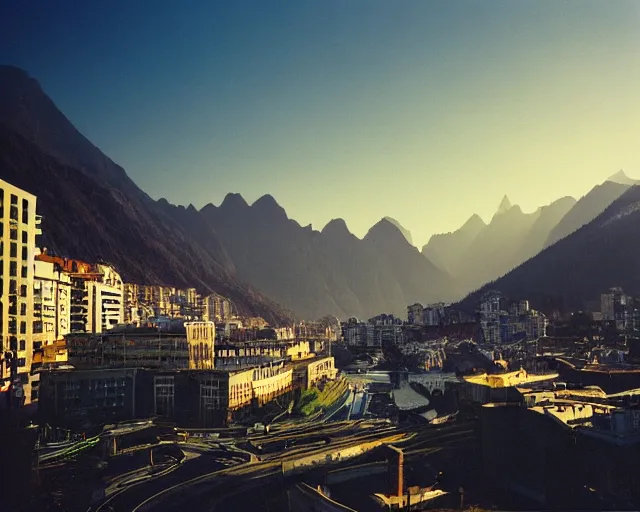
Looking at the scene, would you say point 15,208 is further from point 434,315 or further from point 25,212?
point 434,315

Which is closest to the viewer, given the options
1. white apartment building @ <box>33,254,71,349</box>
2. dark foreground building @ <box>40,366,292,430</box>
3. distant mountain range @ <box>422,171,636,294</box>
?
dark foreground building @ <box>40,366,292,430</box>

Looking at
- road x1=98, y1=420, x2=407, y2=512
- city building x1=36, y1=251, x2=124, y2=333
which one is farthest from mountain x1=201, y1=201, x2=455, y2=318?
road x1=98, y1=420, x2=407, y2=512

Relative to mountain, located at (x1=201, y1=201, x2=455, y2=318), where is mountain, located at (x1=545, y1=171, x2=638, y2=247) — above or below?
above

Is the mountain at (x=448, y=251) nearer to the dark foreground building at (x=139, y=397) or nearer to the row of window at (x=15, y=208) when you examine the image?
the dark foreground building at (x=139, y=397)

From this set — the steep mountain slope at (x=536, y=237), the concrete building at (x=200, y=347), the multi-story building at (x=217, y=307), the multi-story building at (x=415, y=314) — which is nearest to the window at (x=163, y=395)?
the concrete building at (x=200, y=347)

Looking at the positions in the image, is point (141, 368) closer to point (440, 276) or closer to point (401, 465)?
point (401, 465)

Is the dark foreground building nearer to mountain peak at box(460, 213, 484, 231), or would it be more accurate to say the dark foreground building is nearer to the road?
the road

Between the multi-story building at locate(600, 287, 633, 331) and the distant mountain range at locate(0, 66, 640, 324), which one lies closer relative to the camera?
the distant mountain range at locate(0, 66, 640, 324)

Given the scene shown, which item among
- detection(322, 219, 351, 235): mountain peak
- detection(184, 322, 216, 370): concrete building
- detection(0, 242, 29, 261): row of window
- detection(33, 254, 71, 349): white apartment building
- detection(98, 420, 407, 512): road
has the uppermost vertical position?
detection(322, 219, 351, 235): mountain peak

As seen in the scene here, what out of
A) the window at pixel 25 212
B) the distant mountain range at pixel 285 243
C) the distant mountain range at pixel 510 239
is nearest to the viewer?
the window at pixel 25 212
